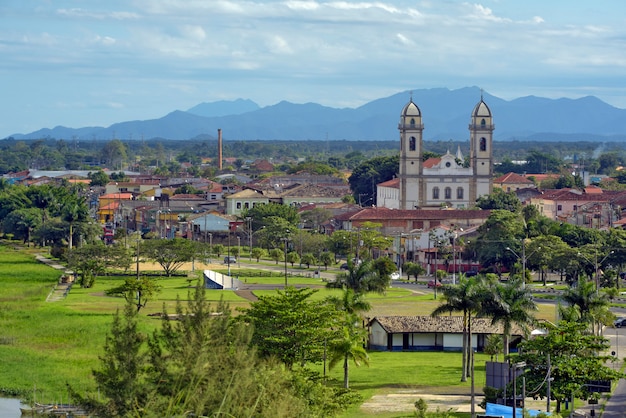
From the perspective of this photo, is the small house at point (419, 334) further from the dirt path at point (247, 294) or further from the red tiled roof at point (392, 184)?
the red tiled roof at point (392, 184)

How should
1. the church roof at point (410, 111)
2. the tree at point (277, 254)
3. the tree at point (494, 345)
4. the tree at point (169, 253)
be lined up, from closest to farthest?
1. the tree at point (494, 345)
2. the tree at point (169, 253)
3. the tree at point (277, 254)
4. the church roof at point (410, 111)

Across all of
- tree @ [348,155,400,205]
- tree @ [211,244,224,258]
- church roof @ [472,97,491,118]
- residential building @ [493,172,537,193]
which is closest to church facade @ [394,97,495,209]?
church roof @ [472,97,491,118]

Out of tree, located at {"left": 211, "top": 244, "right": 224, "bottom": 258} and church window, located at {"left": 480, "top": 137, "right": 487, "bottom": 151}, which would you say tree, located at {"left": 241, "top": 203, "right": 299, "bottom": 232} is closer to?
tree, located at {"left": 211, "top": 244, "right": 224, "bottom": 258}

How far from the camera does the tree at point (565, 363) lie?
4003cm

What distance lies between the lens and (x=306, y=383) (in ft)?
123

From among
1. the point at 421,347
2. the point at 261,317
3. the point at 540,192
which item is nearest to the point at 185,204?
the point at 540,192

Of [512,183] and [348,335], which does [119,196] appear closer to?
[512,183]

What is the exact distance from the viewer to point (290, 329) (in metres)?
43.8

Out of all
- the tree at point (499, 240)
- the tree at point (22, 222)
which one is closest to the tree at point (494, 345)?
the tree at point (499, 240)

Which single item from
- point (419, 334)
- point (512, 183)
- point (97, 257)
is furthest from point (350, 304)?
point (512, 183)

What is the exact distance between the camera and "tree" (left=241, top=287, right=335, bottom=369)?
4347cm

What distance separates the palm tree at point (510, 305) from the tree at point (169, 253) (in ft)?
147

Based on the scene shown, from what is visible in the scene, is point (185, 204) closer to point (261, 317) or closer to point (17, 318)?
point (17, 318)

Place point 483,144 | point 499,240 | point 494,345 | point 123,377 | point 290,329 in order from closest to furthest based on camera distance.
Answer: point 123,377, point 290,329, point 494,345, point 499,240, point 483,144
